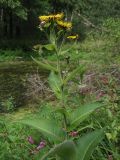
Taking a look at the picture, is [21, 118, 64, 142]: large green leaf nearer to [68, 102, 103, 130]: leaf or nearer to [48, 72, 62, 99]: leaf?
[68, 102, 103, 130]: leaf

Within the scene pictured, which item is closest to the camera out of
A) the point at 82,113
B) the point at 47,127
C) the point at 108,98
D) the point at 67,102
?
the point at 47,127

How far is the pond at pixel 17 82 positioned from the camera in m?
11.2

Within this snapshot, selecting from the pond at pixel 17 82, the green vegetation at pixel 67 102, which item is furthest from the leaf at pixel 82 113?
the pond at pixel 17 82

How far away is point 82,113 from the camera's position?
3.00 meters

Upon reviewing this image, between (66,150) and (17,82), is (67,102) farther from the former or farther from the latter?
(17,82)

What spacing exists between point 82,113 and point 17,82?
13.6 m

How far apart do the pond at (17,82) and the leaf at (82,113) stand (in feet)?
15.7

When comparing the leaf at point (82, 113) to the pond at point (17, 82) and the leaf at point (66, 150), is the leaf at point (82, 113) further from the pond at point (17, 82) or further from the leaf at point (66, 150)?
the pond at point (17, 82)

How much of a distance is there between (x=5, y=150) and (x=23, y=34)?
3649 cm

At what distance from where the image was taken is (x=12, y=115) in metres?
9.53

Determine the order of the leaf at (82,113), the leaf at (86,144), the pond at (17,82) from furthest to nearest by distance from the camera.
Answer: the pond at (17,82) < the leaf at (82,113) < the leaf at (86,144)

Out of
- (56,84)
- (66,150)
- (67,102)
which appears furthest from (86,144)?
(67,102)

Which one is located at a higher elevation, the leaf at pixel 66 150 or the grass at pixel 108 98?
the leaf at pixel 66 150

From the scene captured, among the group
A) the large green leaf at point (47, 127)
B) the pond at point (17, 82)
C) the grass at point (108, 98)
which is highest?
the large green leaf at point (47, 127)
